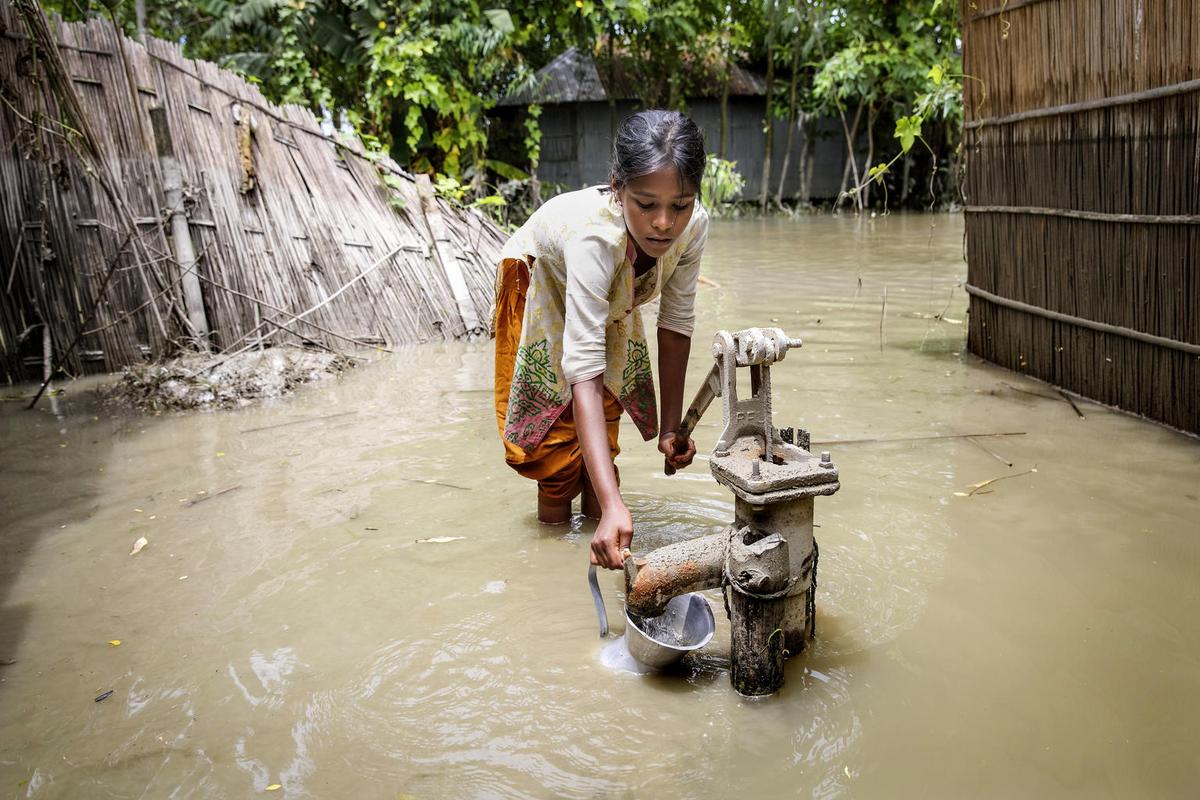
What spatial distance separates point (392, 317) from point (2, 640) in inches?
144

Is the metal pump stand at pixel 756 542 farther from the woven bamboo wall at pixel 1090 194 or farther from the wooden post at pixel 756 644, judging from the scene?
the woven bamboo wall at pixel 1090 194

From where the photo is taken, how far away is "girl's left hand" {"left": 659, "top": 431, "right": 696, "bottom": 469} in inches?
91.9

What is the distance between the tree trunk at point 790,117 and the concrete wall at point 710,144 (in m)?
0.28

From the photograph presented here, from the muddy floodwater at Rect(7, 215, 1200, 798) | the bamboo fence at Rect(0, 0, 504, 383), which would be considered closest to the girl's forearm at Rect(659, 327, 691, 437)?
the muddy floodwater at Rect(7, 215, 1200, 798)

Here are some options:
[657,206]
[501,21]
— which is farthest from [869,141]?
[657,206]

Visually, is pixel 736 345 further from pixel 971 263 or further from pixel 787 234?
pixel 787 234

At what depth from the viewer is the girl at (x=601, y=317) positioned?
1.96 meters

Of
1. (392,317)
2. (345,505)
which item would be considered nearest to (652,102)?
(392,317)

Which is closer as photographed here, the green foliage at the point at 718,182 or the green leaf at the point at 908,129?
the green leaf at the point at 908,129

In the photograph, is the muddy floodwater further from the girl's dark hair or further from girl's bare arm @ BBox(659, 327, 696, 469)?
the girl's dark hair

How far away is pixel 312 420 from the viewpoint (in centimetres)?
416

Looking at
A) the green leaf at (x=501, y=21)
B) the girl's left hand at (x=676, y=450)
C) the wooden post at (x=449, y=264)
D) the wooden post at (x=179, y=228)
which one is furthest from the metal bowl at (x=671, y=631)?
the green leaf at (x=501, y=21)

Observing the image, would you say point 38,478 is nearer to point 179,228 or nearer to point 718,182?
point 179,228

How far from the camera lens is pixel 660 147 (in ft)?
6.34
